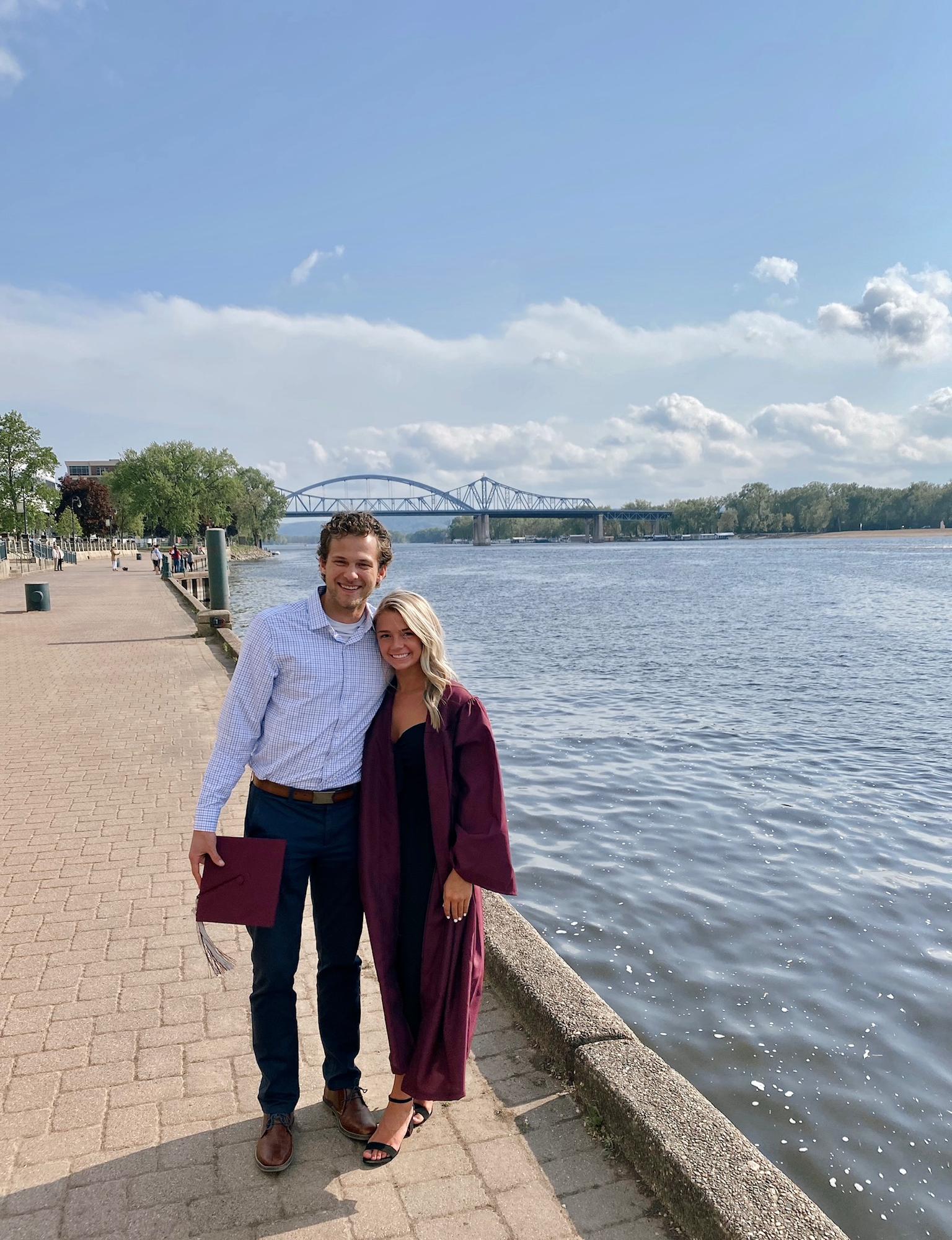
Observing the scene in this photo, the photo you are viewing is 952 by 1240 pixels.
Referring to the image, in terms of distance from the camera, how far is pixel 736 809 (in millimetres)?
8391

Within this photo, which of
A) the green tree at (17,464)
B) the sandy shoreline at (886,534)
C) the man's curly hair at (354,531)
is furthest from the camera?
the sandy shoreline at (886,534)

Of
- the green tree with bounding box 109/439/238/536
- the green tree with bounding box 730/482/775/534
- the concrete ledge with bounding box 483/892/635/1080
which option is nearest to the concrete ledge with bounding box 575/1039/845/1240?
the concrete ledge with bounding box 483/892/635/1080

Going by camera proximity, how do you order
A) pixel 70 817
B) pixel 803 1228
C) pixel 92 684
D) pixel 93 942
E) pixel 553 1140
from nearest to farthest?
pixel 803 1228 → pixel 553 1140 → pixel 93 942 → pixel 70 817 → pixel 92 684

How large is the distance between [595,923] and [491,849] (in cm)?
359

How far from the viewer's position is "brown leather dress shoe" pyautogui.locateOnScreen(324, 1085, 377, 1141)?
116 inches

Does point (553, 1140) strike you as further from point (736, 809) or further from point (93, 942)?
point (736, 809)

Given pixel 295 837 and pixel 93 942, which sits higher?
pixel 295 837

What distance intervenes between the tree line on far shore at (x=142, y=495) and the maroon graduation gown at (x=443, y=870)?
138 feet

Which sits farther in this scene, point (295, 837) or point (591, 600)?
point (591, 600)

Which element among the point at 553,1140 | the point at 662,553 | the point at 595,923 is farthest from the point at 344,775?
the point at 662,553

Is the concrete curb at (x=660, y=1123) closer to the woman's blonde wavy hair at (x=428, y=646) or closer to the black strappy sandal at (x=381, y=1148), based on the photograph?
the black strappy sandal at (x=381, y=1148)

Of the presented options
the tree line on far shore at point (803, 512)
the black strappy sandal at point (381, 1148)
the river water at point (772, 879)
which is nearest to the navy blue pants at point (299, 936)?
the black strappy sandal at point (381, 1148)

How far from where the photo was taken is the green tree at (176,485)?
250ft

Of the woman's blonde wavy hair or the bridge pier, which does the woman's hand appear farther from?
the bridge pier
